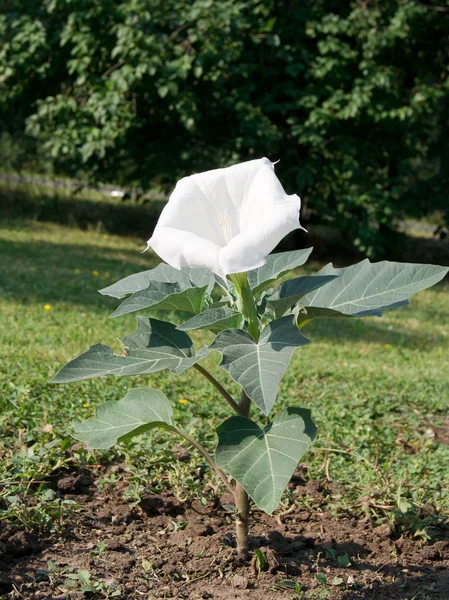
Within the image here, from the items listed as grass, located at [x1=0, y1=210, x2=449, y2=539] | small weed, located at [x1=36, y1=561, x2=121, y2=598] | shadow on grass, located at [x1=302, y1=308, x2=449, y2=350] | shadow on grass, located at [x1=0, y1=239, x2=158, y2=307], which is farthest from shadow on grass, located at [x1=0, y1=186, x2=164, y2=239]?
small weed, located at [x1=36, y1=561, x2=121, y2=598]

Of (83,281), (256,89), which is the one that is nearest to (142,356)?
(83,281)

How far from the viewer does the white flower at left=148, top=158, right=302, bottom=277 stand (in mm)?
1767

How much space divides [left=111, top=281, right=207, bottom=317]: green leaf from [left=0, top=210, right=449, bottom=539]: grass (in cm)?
86

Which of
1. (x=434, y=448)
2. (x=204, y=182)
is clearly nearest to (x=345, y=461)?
(x=434, y=448)

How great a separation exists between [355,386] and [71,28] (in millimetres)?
6415

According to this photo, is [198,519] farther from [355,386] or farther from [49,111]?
[49,111]

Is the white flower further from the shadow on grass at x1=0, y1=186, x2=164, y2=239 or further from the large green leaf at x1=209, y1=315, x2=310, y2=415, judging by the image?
the shadow on grass at x1=0, y1=186, x2=164, y2=239

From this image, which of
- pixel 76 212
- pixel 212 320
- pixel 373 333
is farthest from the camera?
pixel 76 212

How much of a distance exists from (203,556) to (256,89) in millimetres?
7637

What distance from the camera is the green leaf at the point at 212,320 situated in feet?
6.01

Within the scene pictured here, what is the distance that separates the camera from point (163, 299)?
6.26 ft

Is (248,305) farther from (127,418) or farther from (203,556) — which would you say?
(203,556)

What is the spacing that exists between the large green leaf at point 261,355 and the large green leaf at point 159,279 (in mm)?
356

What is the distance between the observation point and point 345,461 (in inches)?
125
